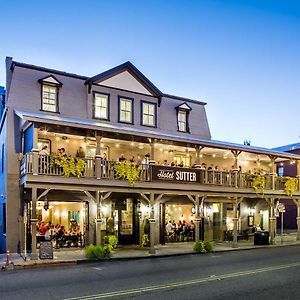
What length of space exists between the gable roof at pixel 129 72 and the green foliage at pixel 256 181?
7.86 meters

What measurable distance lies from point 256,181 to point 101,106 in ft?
35.1

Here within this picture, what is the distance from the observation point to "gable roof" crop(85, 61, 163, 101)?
24359mm

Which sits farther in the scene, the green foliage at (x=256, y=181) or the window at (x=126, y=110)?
the green foliage at (x=256, y=181)

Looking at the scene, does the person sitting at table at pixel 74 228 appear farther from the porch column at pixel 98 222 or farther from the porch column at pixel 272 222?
the porch column at pixel 272 222

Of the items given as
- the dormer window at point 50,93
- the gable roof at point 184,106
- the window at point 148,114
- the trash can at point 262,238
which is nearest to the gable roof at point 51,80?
the dormer window at point 50,93

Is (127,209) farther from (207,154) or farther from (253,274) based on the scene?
(253,274)

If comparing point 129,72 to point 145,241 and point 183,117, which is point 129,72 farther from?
point 145,241

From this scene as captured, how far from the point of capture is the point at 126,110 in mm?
25562

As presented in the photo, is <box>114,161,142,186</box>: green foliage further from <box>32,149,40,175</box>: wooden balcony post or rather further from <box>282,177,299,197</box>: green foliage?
<box>282,177,299,197</box>: green foliage

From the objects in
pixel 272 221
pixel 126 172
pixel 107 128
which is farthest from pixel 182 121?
pixel 107 128

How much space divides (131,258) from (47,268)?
439cm

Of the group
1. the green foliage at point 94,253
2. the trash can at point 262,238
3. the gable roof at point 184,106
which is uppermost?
the gable roof at point 184,106

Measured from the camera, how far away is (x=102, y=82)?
2470cm

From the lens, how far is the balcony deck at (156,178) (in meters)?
18.0
